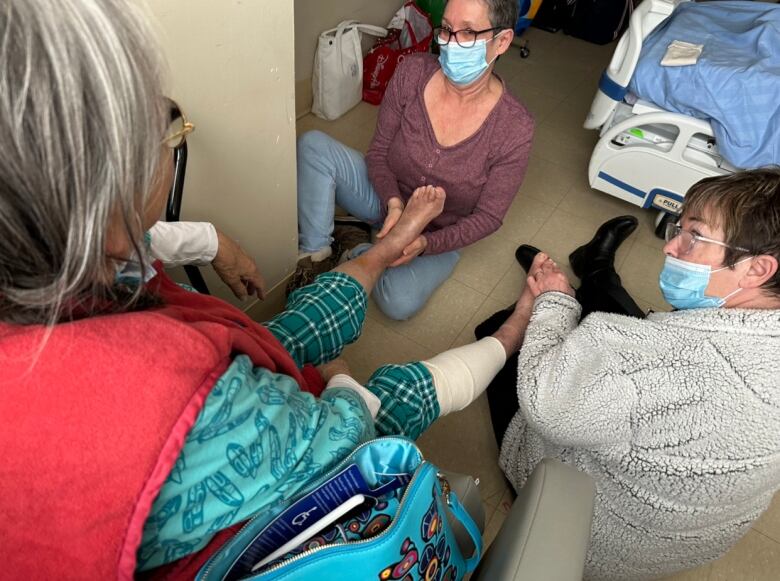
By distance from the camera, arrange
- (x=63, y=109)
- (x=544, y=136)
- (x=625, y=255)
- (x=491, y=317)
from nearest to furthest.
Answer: (x=63, y=109), (x=491, y=317), (x=625, y=255), (x=544, y=136)

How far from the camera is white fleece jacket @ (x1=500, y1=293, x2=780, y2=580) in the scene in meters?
0.90

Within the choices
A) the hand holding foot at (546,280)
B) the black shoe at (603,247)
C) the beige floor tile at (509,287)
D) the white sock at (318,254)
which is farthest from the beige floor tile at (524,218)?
the white sock at (318,254)

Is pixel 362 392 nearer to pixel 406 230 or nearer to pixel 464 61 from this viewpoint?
pixel 406 230

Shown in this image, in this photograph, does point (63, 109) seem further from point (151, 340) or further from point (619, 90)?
point (619, 90)

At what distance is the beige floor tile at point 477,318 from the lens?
1.86 meters

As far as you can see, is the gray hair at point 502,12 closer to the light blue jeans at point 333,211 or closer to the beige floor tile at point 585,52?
the light blue jeans at point 333,211

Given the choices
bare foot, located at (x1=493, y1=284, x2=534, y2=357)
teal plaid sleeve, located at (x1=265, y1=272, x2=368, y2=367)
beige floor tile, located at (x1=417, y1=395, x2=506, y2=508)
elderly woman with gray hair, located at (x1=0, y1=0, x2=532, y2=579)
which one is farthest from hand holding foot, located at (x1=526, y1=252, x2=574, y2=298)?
elderly woman with gray hair, located at (x1=0, y1=0, x2=532, y2=579)

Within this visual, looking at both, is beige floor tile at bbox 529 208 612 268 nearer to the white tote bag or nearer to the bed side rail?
the bed side rail

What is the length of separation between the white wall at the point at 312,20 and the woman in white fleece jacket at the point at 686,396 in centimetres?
198

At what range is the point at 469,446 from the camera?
5.35 ft

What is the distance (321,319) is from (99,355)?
2.25ft

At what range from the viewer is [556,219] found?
7.64 ft

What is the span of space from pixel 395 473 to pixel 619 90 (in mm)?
1884

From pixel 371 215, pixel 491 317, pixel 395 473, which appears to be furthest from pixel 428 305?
pixel 395 473
